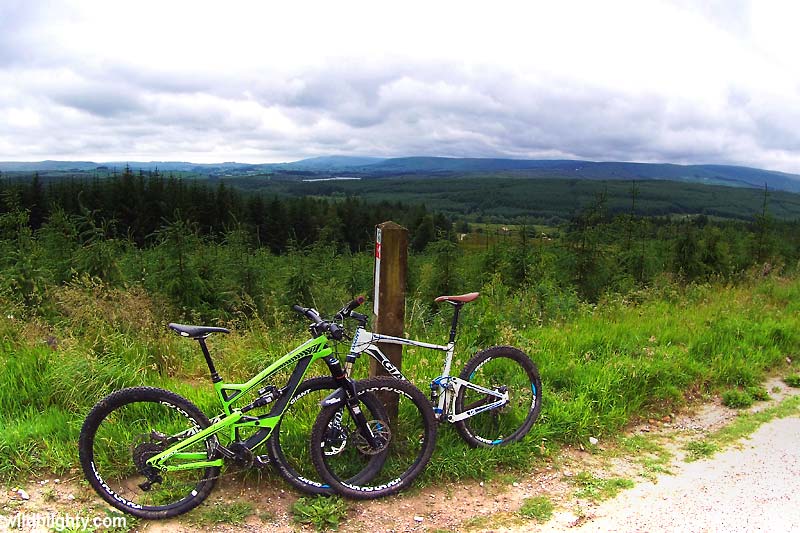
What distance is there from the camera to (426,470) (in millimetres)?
4066

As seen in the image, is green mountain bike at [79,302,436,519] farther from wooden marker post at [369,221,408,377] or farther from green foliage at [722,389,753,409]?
green foliage at [722,389,753,409]

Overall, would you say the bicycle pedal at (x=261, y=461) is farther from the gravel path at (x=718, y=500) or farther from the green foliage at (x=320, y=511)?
the gravel path at (x=718, y=500)

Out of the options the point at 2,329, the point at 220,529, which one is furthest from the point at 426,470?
the point at 2,329

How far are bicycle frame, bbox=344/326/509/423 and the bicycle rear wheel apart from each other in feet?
0.91

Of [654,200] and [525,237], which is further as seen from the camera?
[654,200]

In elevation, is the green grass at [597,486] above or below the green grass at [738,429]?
below

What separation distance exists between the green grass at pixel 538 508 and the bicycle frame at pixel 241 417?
1652mm

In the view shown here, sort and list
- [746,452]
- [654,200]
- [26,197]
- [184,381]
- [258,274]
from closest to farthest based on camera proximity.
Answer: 1. [746,452]
2. [184,381]
3. [258,274]
4. [26,197]
5. [654,200]

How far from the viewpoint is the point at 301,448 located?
13.2 feet

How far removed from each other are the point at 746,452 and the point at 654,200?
585 feet

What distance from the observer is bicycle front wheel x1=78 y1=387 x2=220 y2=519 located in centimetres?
351

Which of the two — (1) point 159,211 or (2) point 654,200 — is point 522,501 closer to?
Answer: (1) point 159,211

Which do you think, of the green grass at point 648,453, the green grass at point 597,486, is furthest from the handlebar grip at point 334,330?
the green grass at point 648,453

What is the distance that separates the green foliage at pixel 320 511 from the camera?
3.48 meters
